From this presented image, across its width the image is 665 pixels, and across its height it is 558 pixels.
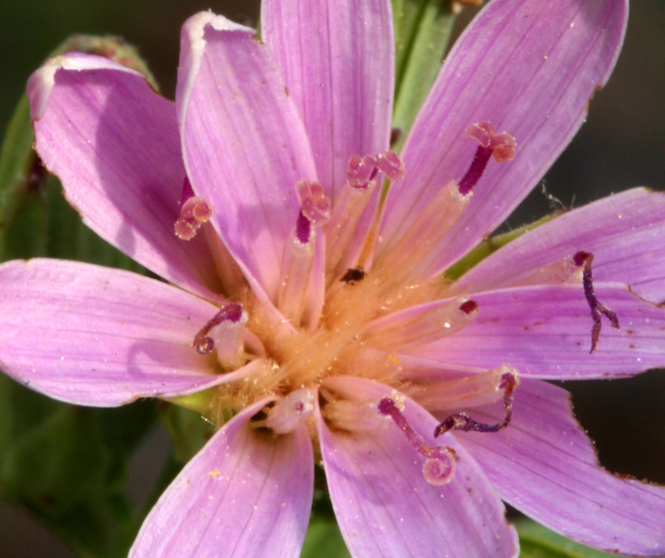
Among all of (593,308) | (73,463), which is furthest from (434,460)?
(73,463)

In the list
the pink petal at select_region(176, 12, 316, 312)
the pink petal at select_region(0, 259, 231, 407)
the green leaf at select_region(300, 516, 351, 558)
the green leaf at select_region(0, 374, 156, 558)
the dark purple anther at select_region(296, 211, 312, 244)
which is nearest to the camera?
the pink petal at select_region(0, 259, 231, 407)

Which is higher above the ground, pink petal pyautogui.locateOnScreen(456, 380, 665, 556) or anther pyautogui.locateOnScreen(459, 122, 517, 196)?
anther pyautogui.locateOnScreen(459, 122, 517, 196)

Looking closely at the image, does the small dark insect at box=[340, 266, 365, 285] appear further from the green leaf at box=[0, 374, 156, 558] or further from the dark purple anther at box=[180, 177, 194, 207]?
the green leaf at box=[0, 374, 156, 558]

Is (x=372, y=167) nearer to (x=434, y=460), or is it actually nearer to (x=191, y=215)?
(x=191, y=215)

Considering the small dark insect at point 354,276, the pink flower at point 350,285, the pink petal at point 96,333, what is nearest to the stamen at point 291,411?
the pink flower at point 350,285

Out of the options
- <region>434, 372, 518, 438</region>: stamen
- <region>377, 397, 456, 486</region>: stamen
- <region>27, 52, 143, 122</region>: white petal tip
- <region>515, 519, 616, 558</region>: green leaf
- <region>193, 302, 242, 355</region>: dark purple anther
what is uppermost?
<region>27, 52, 143, 122</region>: white petal tip

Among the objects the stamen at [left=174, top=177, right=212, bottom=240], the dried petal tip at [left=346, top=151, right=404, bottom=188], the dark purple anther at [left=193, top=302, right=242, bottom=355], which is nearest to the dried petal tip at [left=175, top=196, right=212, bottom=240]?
the stamen at [left=174, top=177, right=212, bottom=240]

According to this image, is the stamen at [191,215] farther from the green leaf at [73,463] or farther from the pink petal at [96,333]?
the green leaf at [73,463]
